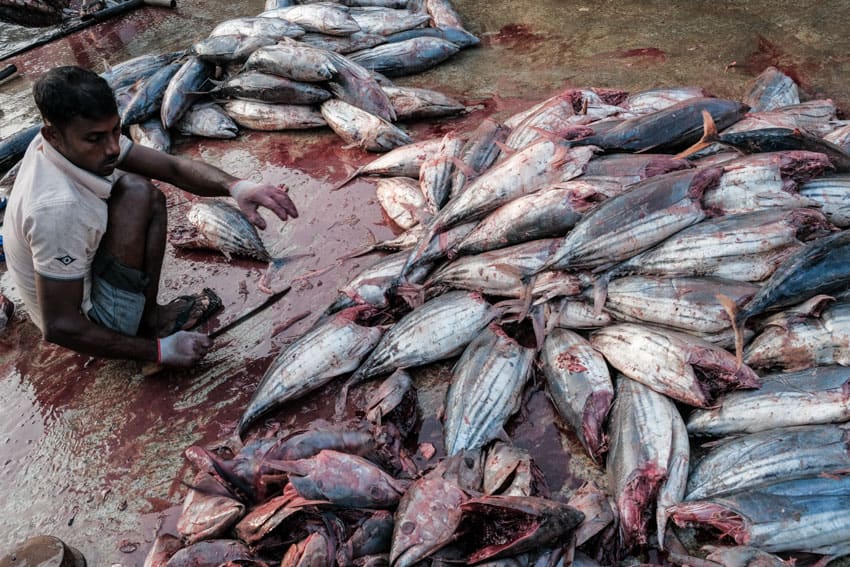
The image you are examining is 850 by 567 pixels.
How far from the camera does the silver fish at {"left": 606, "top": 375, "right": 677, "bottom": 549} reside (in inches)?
98.4

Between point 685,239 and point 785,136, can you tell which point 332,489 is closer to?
point 685,239

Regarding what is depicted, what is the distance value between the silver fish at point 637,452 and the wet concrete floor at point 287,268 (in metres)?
0.19

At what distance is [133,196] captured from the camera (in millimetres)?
3572

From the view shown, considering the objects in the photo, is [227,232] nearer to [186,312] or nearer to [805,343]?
[186,312]

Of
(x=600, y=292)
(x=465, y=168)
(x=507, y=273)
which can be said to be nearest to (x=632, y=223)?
(x=600, y=292)

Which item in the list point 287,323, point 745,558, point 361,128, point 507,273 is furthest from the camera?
point 361,128

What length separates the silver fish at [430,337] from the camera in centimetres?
339

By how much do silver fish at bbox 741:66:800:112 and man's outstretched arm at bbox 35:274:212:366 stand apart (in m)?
4.40

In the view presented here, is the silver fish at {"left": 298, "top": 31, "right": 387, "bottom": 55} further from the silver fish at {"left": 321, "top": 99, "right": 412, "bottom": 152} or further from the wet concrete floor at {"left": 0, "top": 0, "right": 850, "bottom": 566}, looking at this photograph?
the silver fish at {"left": 321, "top": 99, "right": 412, "bottom": 152}

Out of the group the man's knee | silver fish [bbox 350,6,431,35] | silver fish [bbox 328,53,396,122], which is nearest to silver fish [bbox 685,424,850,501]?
the man's knee

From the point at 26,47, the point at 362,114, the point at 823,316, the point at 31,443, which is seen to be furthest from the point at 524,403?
the point at 26,47

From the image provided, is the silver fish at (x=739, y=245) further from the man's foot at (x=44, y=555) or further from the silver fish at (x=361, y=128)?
the man's foot at (x=44, y=555)

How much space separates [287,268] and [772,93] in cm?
397

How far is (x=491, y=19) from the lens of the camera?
746 centimetres
